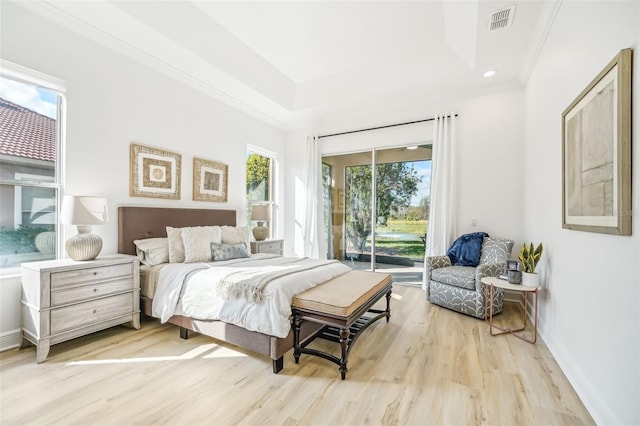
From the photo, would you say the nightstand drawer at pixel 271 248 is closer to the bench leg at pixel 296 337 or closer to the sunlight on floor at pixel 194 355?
the sunlight on floor at pixel 194 355

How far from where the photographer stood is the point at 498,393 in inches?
72.1

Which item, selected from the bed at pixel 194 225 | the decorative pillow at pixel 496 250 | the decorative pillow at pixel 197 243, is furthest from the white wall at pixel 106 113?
the decorative pillow at pixel 496 250

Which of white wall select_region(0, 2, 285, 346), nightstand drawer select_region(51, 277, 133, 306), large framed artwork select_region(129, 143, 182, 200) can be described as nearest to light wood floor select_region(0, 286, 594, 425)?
nightstand drawer select_region(51, 277, 133, 306)

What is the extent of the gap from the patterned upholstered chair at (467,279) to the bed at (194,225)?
185 cm

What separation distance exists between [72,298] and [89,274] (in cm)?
21

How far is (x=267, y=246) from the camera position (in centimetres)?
468

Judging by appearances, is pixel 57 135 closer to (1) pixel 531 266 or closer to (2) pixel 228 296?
(2) pixel 228 296

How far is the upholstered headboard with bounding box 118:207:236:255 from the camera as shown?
309 centimetres

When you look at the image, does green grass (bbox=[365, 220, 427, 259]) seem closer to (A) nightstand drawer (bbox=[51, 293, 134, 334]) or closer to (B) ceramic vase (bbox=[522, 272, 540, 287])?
(B) ceramic vase (bbox=[522, 272, 540, 287])

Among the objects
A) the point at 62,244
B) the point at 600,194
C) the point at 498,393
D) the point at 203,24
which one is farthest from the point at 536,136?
the point at 62,244

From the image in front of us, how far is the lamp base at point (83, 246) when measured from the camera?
2.44 m

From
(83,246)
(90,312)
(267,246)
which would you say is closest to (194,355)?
(90,312)

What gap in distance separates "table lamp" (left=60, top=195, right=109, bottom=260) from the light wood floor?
2.68 feet

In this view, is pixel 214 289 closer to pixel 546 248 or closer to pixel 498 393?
pixel 498 393
